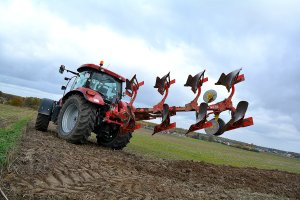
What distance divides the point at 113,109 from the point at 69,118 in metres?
1.67

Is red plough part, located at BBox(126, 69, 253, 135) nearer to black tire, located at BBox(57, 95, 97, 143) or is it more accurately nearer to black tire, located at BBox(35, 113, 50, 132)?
black tire, located at BBox(57, 95, 97, 143)

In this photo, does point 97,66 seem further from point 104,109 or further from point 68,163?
point 68,163

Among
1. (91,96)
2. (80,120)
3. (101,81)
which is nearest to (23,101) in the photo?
(101,81)

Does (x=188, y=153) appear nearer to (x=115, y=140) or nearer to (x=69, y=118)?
(x=115, y=140)

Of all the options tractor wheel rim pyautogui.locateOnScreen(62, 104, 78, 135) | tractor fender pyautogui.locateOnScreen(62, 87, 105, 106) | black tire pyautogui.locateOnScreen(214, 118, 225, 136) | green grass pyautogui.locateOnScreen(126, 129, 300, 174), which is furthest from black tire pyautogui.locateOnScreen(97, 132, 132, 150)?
black tire pyautogui.locateOnScreen(214, 118, 225, 136)

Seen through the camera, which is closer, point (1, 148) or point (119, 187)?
point (119, 187)

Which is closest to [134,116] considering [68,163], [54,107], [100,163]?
[100,163]

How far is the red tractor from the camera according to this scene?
6.82m

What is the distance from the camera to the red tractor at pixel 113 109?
6816 mm

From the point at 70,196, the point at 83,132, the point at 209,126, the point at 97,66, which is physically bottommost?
the point at 70,196

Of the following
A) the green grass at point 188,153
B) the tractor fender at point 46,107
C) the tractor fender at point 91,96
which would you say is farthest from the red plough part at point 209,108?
the tractor fender at point 46,107

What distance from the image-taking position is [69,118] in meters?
10.3

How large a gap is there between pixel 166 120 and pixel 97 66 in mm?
3487

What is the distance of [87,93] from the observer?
9.38 metres
